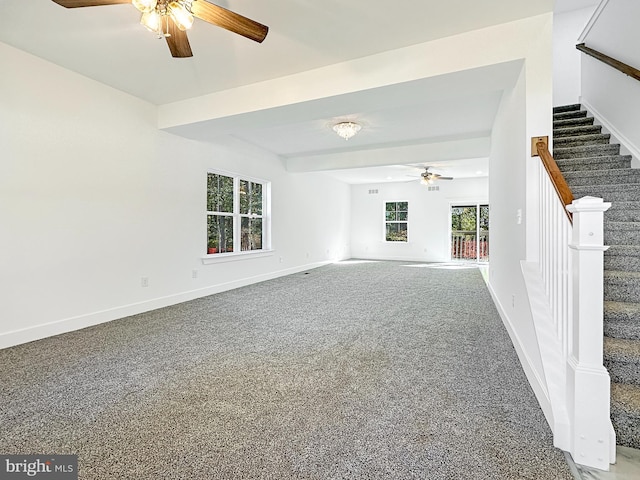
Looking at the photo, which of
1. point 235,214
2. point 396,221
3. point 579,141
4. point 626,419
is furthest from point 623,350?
point 396,221

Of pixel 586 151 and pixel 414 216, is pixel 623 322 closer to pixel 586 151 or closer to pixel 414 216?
pixel 586 151

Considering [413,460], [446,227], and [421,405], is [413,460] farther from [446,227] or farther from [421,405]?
[446,227]

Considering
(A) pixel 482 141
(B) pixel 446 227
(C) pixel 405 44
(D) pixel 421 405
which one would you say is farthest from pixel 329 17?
(B) pixel 446 227

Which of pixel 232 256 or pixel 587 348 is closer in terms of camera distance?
pixel 587 348

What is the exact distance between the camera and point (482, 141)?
5371 millimetres

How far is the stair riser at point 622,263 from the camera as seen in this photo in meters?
2.20

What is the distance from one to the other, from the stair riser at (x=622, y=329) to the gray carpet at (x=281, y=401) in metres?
0.59

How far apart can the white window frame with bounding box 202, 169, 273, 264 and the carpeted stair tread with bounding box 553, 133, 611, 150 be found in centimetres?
467

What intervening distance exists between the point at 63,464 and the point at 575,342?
7.77 feet

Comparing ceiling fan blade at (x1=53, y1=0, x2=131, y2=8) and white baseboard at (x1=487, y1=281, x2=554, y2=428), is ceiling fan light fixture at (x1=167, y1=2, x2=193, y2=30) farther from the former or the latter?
white baseboard at (x1=487, y1=281, x2=554, y2=428)

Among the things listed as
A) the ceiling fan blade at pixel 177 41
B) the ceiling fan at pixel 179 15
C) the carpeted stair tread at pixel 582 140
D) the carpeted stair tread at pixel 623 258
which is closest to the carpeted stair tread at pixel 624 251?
the carpeted stair tread at pixel 623 258

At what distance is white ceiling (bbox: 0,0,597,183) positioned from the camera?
7.57 feet

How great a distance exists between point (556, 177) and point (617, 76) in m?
2.66

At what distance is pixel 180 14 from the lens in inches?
70.9
